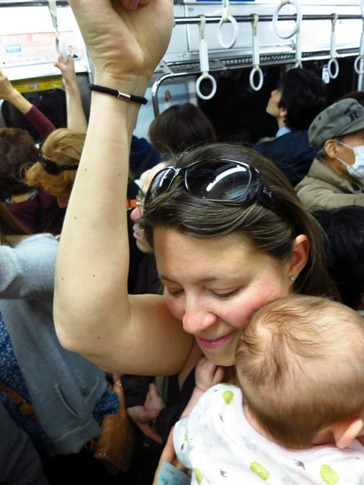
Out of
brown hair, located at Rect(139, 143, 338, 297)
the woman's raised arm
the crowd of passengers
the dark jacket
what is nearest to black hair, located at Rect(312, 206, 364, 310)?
the crowd of passengers

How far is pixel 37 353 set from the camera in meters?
1.28

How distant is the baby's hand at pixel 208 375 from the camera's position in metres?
0.99

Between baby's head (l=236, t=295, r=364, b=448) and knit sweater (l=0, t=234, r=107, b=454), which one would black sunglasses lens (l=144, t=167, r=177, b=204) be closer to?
baby's head (l=236, t=295, r=364, b=448)

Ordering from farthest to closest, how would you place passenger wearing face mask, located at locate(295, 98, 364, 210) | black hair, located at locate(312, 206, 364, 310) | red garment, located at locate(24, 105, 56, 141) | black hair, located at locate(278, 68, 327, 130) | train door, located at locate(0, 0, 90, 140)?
black hair, located at locate(278, 68, 327, 130) → red garment, located at locate(24, 105, 56, 141) → train door, located at locate(0, 0, 90, 140) → passenger wearing face mask, located at locate(295, 98, 364, 210) → black hair, located at locate(312, 206, 364, 310)

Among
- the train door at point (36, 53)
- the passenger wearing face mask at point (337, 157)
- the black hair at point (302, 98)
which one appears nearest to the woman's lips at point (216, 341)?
the passenger wearing face mask at point (337, 157)

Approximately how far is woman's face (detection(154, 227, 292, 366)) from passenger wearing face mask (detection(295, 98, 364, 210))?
4.90 feet

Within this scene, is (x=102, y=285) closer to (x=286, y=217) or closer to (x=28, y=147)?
(x=286, y=217)

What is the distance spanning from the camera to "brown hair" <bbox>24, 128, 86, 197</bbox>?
2018 millimetres

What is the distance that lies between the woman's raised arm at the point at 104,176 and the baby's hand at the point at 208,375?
1.02 feet

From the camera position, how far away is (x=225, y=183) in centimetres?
82

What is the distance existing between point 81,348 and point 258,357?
1.26 feet

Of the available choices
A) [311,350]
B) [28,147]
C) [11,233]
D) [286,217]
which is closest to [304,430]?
[311,350]

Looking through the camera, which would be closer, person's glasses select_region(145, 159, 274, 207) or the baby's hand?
person's glasses select_region(145, 159, 274, 207)

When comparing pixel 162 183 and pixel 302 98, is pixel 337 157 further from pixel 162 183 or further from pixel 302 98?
pixel 162 183
